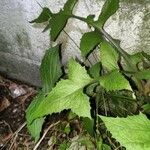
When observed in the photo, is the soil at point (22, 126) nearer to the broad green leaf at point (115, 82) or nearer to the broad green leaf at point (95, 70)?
the broad green leaf at point (95, 70)

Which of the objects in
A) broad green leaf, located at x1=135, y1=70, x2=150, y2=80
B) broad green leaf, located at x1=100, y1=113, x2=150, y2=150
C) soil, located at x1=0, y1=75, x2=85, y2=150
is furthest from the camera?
soil, located at x1=0, y1=75, x2=85, y2=150

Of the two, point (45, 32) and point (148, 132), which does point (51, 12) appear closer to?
point (45, 32)

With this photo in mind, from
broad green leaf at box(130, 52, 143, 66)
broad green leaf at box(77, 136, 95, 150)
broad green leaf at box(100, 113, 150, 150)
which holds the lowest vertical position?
broad green leaf at box(100, 113, 150, 150)

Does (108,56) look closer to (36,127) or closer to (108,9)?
(108,9)

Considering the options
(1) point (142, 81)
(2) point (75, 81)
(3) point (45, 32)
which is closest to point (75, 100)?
(2) point (75, 81)

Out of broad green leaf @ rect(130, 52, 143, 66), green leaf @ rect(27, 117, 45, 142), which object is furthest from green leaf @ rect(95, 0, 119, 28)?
green leaf @ rect(27, 117, 45, 142)

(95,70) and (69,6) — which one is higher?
(69,6)

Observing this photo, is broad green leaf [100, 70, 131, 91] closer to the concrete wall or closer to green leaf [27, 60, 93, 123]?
green leaf [27, 60, 93, 123]

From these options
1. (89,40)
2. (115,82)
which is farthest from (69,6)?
(115,82)

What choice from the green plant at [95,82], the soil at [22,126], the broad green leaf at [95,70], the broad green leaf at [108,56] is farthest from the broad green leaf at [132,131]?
the soil at [22,126]
